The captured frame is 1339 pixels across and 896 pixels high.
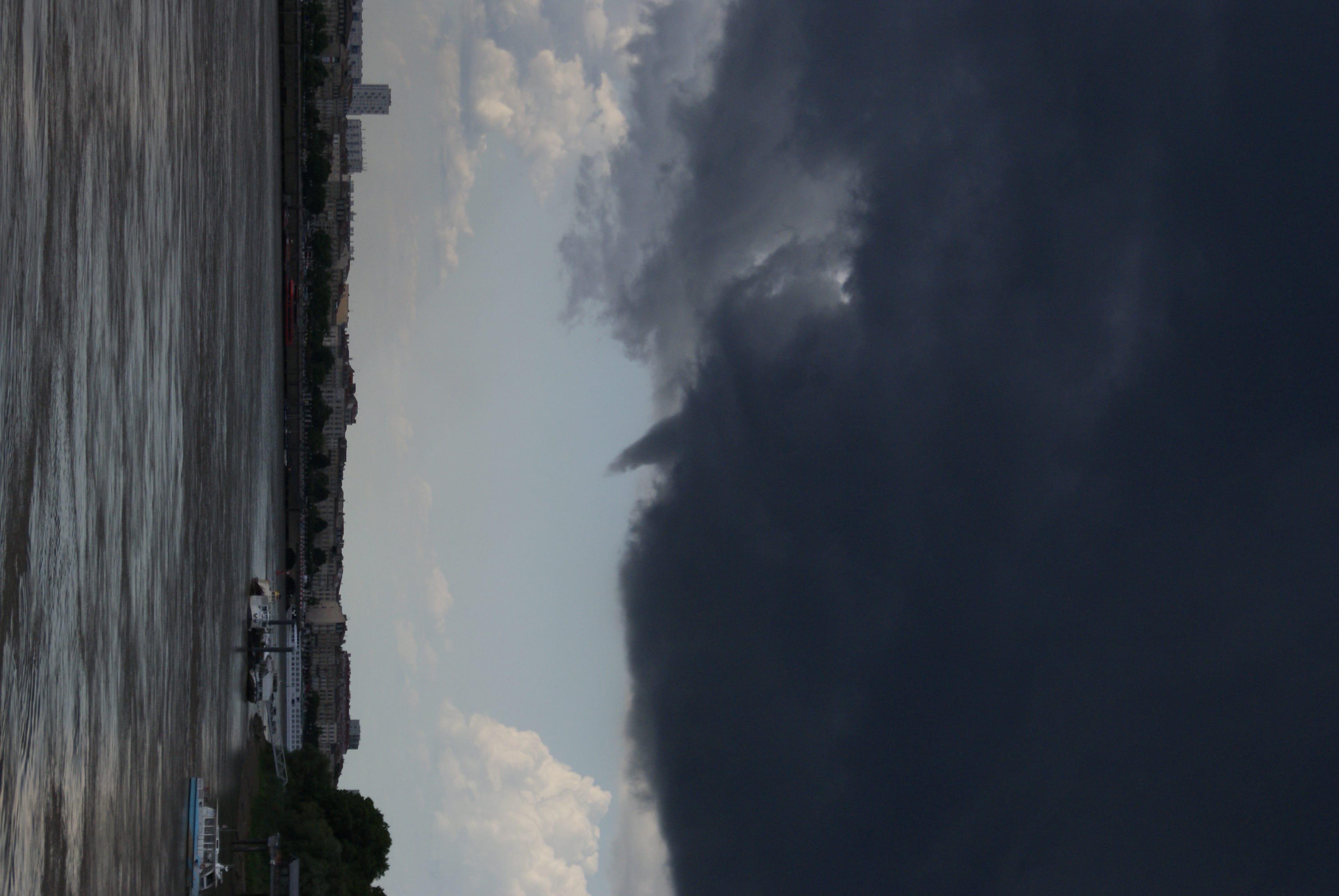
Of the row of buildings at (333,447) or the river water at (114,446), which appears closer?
the river water at (114,446)

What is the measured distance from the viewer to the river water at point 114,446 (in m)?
36.8

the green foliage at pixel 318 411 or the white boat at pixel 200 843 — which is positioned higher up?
the green foliage at pixel 318 411

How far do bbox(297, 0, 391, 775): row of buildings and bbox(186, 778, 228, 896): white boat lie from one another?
7676 cm

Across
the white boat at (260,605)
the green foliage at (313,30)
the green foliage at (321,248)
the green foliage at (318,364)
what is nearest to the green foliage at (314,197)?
the green foliage at (321,248)

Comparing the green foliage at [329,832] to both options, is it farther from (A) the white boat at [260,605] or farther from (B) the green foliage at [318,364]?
(B) the green foliage at [318,364]

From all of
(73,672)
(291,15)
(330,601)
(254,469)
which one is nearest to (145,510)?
(73,672)

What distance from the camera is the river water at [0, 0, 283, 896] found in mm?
36812

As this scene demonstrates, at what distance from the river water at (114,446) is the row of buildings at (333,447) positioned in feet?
221

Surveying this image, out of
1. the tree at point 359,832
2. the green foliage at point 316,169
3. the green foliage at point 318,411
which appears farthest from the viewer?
the green foliage at point 318,411

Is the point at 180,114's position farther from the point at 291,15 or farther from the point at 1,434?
the point at 291,15

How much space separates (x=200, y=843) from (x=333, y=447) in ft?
354

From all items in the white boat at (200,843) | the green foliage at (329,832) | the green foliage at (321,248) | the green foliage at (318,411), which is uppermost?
the green foliage at (321,248)

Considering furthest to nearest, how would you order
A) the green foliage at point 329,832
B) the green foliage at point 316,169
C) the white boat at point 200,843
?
1. the green foliage at point 316,169
2. the green foliage at point 329,832
3. the white boat at point 200,843

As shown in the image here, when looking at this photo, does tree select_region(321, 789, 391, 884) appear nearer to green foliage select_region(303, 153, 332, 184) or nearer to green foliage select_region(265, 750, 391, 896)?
green foliage select_region(265, 750, 391, 896)
